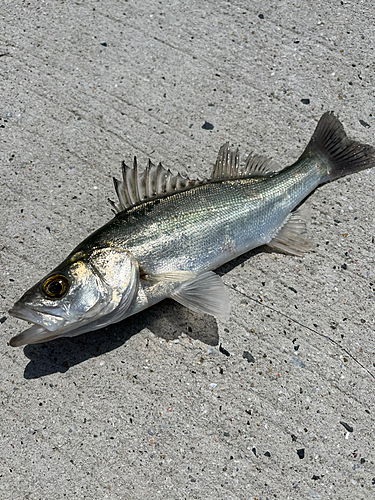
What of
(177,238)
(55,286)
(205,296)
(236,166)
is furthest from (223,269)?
(55,286)

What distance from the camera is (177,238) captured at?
2469 mm

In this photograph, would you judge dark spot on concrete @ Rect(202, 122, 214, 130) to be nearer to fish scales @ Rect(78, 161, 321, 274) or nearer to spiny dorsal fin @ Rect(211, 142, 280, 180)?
spiny dorsal fin @ Rect(211, 142, 280, 180)

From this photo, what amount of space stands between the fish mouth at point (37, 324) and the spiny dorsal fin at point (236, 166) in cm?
133

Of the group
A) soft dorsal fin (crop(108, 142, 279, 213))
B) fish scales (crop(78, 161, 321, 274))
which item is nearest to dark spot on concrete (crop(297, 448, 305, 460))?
fish scales (crop(78, 161, 321, 274))

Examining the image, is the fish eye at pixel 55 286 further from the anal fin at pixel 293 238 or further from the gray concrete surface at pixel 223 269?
the anal fin at pixel 293 238

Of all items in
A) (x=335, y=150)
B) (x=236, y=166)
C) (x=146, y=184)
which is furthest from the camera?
(x=335, y=150)

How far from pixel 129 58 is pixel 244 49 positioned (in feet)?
3.18

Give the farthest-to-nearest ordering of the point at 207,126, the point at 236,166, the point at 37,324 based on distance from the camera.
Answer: the point at 207,126
the point at 236,166
the point at 37,324

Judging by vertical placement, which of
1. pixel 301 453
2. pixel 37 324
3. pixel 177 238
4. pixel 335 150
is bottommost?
pixel 301 453

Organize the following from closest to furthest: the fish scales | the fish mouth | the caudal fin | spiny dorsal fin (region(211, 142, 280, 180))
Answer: the fish mouth, the fish scales, spiny dorsal fin (region(211, 142, 280, 180)), the caudal fin

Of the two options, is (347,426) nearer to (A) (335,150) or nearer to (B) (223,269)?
(B) (223,269)

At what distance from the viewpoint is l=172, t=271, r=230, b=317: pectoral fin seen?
8.15 feet

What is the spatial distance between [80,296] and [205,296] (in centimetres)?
72

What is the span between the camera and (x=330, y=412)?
2.57m
